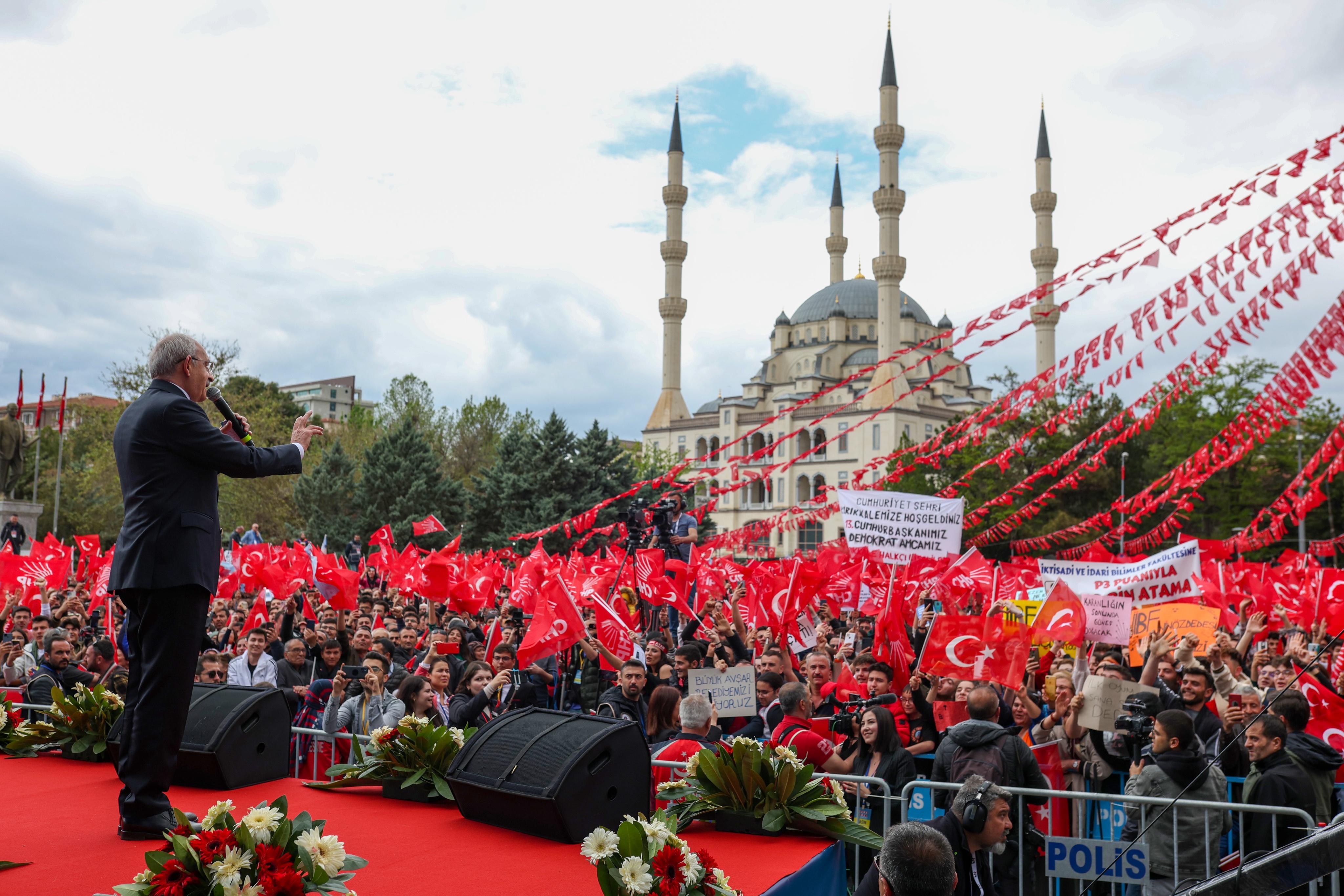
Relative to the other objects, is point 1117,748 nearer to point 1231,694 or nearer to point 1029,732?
point 1029,732

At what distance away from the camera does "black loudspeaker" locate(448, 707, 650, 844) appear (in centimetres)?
400

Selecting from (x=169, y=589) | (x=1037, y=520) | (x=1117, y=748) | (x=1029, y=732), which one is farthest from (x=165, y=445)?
(x=1037, y=520)

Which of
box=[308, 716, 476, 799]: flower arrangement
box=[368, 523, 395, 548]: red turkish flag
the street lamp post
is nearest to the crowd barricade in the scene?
box=[308, 716, 476, 799]: flower arrangement

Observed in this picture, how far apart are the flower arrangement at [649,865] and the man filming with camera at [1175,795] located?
2.77m

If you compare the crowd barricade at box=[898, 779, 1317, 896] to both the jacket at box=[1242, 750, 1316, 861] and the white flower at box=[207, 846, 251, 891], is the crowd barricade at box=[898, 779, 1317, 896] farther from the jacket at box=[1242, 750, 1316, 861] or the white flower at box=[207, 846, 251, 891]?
the white flower at box=[207, 846, 251, 891]

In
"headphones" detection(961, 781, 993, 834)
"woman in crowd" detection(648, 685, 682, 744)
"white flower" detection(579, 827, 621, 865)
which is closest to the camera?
"white flower" detection(579, 827, 621, 865)

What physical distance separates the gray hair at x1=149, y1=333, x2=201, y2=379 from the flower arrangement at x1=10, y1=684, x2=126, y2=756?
87.8 inches

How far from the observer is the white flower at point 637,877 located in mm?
3133

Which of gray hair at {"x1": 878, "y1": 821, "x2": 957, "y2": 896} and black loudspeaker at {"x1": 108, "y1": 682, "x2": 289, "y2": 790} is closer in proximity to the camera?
gray hair at {"x1": 878, "y1": 821, "x2": 957, "y2": 896}

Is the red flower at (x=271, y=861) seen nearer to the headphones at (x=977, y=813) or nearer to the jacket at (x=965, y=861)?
the jacket at (x=965, y=861)

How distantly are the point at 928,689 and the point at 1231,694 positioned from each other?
2.22 meters

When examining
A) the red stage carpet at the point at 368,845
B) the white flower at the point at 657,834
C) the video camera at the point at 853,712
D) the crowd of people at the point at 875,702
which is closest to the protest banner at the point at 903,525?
the crowd of people at the point at 875,702

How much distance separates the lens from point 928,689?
8.92m

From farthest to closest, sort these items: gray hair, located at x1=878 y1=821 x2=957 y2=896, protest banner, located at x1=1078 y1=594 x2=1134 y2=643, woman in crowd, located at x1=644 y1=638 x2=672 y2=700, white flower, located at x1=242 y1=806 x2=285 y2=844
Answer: protest banner, located at x1=1078 y1=594 x2=1134 y2=643, woman in crowd, located at x1=644 y1=638 x2=672 y2=700, gray hair, located at x1=878 y1=821 x2=957 y2=896, white flower, located at x1=242 y1=806 x2=285 y2=844
